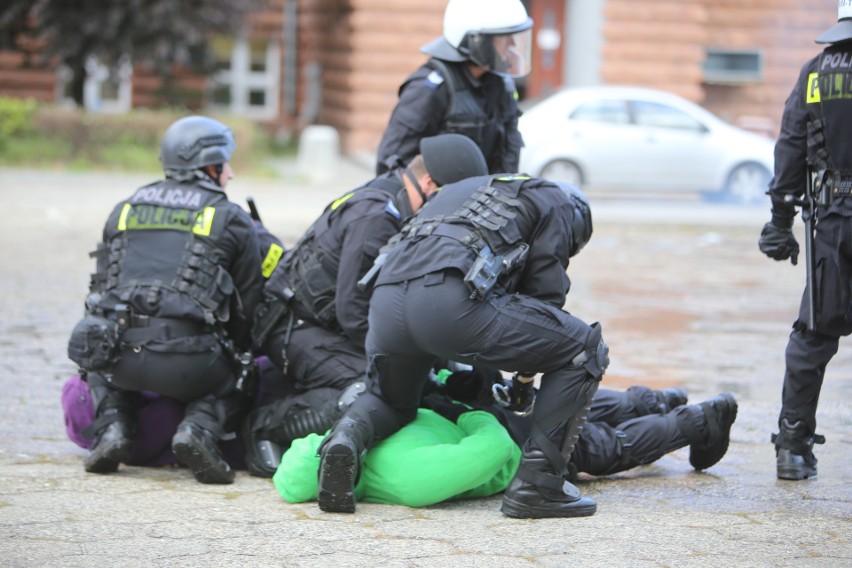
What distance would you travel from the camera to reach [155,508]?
4852 millimetres

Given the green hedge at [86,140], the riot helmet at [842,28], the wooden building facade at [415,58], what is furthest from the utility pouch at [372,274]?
the wooden building facade at [415,58]

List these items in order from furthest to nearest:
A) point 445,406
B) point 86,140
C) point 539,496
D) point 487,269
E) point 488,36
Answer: point 86,140 < point 488,36 < point 445,406 < point 539,496 < point 487,269

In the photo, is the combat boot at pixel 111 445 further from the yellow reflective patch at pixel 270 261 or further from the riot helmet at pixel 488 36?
the riot helmet at pixel 488 36

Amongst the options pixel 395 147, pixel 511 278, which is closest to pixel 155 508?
pixel 511 278

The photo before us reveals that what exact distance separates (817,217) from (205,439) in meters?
2.56

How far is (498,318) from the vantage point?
471 cm

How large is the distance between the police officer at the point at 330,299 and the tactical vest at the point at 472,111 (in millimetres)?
1245

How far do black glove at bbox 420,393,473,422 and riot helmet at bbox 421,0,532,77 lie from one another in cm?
198

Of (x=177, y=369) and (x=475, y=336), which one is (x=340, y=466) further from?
(x=177, y=369)

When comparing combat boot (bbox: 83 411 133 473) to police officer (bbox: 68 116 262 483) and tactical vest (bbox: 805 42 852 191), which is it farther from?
tactical vest (bbox: 805 42 852 191)

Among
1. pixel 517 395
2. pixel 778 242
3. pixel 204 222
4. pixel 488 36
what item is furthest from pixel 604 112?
pixel 517 395

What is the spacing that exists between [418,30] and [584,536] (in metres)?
18.4

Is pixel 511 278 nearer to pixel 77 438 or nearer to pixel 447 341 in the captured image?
pixel 447 341

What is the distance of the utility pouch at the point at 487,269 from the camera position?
15.2ft
